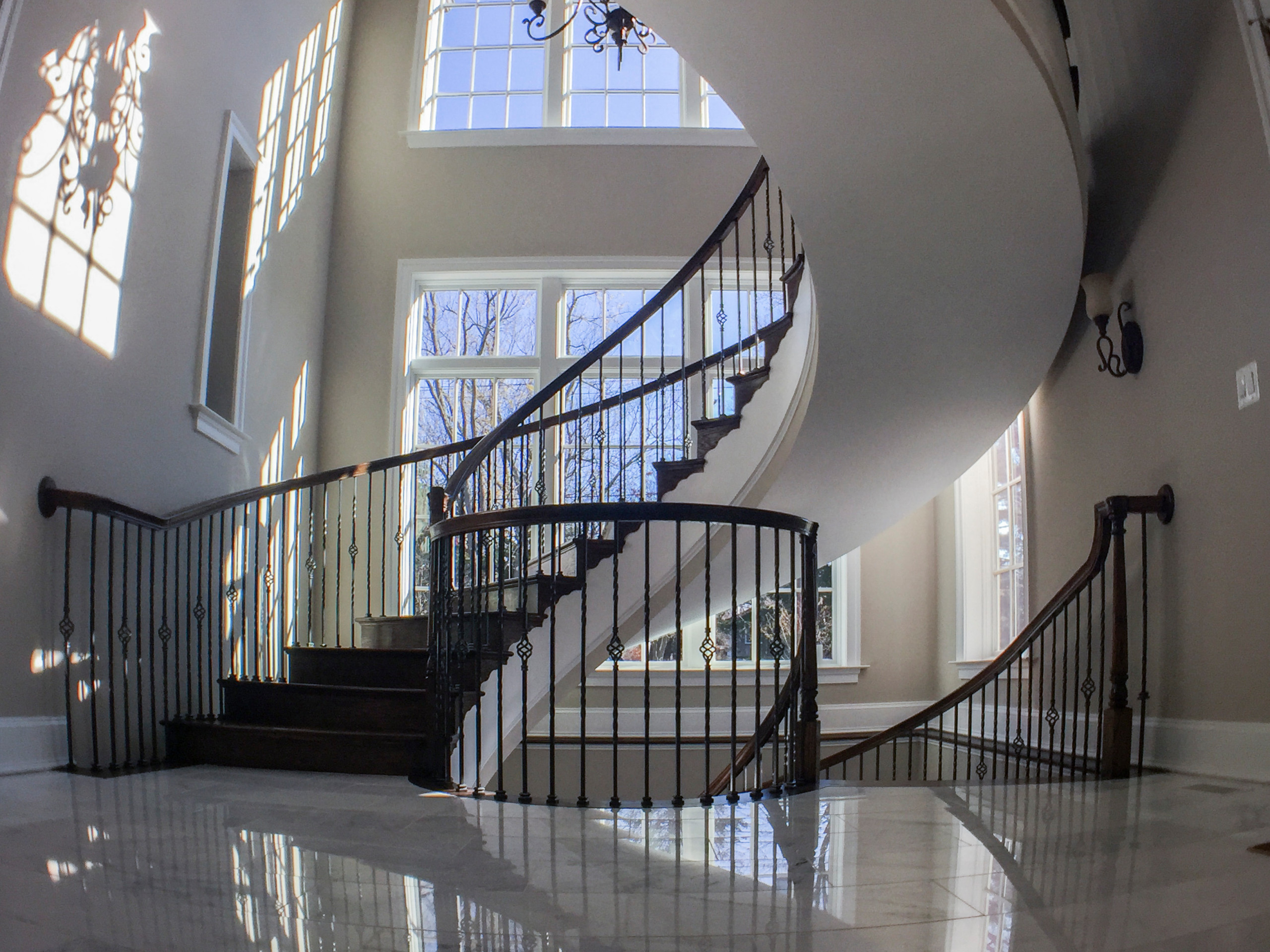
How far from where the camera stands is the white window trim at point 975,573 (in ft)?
20.5

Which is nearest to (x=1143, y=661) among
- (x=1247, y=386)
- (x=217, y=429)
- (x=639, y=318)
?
(x=1247, y=386)

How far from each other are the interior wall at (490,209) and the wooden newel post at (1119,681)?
3969mm

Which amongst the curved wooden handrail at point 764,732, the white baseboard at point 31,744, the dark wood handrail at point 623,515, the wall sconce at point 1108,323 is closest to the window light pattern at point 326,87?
the white baseboard at point 31,744

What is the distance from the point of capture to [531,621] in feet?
14.8

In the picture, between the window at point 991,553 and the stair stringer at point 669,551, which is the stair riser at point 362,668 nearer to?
the stair stringer at point 669,551

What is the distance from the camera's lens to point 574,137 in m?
7.08

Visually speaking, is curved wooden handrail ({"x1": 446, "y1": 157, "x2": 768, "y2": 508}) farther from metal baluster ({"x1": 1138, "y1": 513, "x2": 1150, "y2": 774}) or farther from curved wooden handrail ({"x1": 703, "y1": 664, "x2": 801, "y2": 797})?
metal baluster ({"x1": 1138, "y1": 513, "x2": 1150, "y2": 774})

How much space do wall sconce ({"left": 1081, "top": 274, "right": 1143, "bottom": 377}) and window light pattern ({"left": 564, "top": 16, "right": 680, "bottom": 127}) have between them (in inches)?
153

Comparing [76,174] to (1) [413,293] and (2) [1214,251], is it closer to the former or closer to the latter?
(1) [413,293]

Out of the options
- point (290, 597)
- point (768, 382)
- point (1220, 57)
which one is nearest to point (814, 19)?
point (1220, 57)

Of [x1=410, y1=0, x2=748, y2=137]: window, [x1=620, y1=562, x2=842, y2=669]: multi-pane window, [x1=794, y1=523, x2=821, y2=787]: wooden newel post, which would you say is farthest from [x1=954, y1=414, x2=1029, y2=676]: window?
[x1=410, y1=0, x2=748, y2=137]: window

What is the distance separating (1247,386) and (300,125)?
17.7 ft

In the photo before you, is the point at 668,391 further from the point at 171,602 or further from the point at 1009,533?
the point at 171,602

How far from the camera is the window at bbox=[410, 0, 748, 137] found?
7.22 metres
